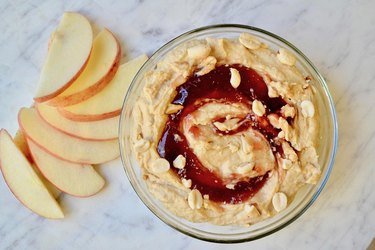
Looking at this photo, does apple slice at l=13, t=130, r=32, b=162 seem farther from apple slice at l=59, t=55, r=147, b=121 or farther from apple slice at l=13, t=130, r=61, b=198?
apple slice at l=59, t=55, r=147, b=121

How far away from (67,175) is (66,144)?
0.14 meters

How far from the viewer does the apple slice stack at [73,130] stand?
8.39ft

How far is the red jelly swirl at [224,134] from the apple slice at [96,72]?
1.45 ft

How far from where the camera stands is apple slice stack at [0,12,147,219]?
2557 mm

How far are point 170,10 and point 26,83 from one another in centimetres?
72

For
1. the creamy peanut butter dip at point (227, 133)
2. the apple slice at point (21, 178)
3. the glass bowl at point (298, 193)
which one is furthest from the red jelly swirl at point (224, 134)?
the apple slice at point (21, 178)

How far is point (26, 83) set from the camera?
2.63 meters

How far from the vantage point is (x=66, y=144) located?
2.58m

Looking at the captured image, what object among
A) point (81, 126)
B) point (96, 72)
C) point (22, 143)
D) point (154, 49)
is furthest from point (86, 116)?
point (154, 49)

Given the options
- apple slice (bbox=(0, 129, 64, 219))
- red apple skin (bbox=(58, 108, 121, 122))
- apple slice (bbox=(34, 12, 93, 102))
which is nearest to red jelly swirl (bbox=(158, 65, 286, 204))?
red apple skin (bbox=(58, 108, 121, 122))

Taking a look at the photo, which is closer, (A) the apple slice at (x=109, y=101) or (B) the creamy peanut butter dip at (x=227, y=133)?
(B) the creamy peanut butter dip at (x=227, y=133)

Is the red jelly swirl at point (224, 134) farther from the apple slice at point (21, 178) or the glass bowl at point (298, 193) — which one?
the apple slice at point (21, 178)

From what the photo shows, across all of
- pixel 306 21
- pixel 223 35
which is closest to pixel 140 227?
pixel 223 35

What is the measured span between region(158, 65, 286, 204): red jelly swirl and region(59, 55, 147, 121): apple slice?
1.24ft
